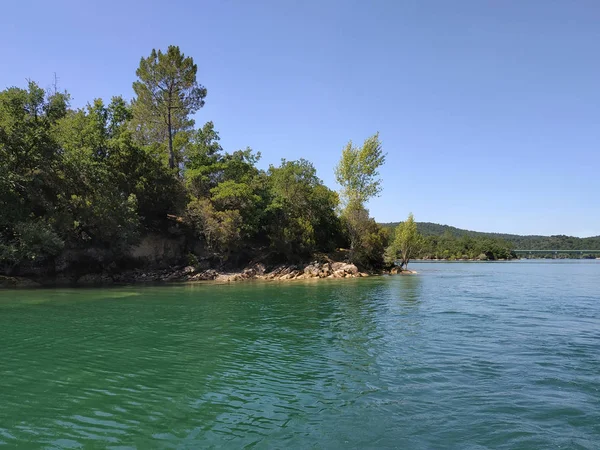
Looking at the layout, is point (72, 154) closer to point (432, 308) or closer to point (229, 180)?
point (229, 180)

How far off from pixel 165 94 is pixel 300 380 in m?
48.5

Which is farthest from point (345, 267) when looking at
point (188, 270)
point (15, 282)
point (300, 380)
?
point (300, 380)

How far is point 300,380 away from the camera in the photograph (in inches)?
383

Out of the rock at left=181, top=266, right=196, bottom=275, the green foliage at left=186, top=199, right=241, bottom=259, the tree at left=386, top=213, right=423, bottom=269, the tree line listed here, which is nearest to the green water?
the tree line

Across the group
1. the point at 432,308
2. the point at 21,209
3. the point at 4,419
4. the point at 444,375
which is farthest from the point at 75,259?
the point at 444,375

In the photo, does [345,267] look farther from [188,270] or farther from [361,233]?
[188,270]

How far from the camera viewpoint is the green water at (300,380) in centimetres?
680

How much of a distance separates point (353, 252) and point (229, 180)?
18.8m

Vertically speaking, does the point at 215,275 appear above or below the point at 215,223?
below

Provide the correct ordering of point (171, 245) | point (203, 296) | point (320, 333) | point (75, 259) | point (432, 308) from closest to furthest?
point (320, 333), point (432, 308), point (203, 296), point (75, 259), point (171, 245)

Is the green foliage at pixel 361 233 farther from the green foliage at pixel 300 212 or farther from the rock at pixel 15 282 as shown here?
the rock at pixel 15 282

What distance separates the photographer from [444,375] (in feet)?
32.8

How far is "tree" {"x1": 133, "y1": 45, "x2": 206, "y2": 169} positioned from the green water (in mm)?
36956

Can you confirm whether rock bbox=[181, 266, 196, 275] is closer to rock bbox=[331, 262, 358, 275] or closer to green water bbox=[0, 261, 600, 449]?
rock bbox=[331, 262, 358, 275]
